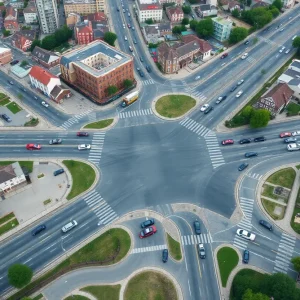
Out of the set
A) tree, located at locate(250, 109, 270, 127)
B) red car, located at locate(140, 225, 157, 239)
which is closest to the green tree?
tree, located at locate(250, 109, 270, 127)

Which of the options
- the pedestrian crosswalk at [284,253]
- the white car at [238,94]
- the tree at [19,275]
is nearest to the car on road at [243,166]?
the pedestrian crosswalk at [284,253]

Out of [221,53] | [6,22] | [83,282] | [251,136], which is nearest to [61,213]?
[83,282]

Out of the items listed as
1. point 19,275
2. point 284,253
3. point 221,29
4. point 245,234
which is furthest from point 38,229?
point 221,29

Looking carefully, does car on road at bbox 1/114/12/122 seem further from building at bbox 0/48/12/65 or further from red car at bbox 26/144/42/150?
building at bbox 0/48/12/65

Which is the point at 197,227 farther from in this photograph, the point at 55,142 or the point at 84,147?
the point at 55,142

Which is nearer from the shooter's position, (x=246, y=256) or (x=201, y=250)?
(x=246, y=256)

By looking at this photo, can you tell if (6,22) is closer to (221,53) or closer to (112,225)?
(221,53)
